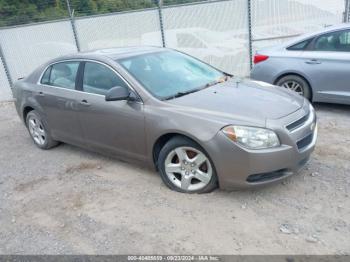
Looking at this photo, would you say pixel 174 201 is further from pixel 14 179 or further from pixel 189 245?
pixel 14 179

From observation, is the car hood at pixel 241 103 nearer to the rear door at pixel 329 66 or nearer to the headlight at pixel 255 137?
the headlight at pixel 255 137

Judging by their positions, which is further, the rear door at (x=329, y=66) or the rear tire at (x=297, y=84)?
the rear tire at (x=297, y=84)

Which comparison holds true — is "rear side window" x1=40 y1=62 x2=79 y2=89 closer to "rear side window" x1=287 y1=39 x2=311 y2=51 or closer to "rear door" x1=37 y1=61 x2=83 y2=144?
"rear door" x1=37 y1=61 x2=83 y2=144

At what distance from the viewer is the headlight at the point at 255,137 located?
3.22 metres

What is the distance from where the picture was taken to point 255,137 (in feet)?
10.6

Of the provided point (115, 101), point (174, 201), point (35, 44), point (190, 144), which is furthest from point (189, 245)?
point (35, 44)

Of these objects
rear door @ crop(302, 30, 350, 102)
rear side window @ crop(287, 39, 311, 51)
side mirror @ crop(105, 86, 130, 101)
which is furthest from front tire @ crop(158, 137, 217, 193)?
rear side window @ crop(287, 39, 311, 51)

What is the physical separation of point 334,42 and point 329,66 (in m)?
0.43

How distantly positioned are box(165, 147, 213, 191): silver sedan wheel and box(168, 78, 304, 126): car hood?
0.42m

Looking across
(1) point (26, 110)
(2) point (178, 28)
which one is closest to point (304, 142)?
(1) point (26, 110)

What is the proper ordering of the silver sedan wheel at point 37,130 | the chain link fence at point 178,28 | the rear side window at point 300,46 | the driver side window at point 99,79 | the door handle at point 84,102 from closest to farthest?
the driver side window at point 99,79, the door handle at point 84,102, the silver sedan wheel at point 37,130, the rear side window at point 300,46, the chain link fence at point 178,28

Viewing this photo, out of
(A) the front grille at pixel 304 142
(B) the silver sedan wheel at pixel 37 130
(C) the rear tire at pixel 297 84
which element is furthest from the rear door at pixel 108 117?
(C) the rear tire at pixel 297 84

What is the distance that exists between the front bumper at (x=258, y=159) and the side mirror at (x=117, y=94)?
110 cm

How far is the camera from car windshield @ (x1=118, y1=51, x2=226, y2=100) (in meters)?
3.96
